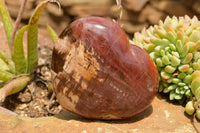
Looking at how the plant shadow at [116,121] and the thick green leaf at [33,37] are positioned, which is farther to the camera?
the thick green leaf at [33,37]

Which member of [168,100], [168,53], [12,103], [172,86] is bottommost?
[12,103]

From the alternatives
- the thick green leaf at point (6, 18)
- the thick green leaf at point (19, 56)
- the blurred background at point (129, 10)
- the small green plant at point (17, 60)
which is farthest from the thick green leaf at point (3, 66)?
the blurred background at point (129, 10)

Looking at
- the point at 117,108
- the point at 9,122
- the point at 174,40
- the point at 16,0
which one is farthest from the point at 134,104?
the point at 16,0

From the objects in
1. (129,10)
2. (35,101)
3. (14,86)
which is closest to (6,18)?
(14,86)

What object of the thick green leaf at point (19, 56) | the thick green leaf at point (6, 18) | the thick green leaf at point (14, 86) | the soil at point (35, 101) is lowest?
the soil at point (35, 101)

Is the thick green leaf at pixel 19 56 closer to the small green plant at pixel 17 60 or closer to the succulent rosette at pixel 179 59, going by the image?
the small green plant at pixel 17 60

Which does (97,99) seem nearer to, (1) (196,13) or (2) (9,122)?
(2) (9,122)

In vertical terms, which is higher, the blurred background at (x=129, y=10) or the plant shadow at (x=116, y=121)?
the blurred background at (x=129, y=10)
